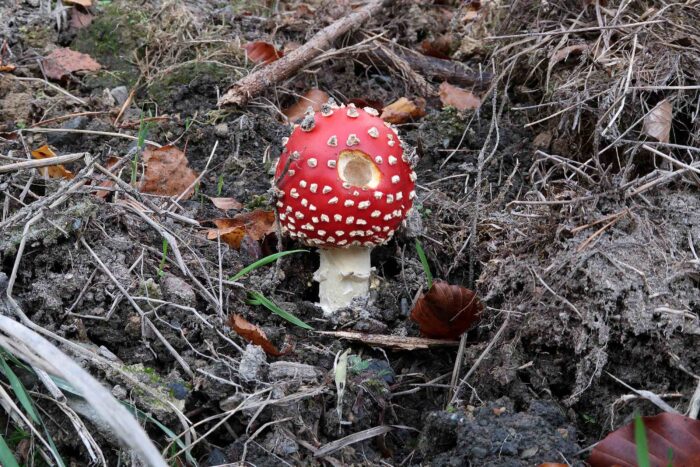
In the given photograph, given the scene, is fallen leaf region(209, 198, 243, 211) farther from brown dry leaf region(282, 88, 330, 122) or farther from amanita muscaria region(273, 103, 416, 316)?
brown dry leaf region(282, 88, 330, 122)

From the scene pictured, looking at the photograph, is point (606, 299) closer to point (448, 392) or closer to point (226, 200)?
point (448, 392)

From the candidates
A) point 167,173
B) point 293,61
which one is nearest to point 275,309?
point 167,173

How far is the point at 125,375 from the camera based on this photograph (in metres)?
2.11

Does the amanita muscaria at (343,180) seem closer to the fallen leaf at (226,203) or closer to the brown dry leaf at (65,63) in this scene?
the fallen leaf at (226,203)

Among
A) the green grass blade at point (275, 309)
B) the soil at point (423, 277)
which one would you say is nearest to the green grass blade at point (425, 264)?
Result: the soil at point (423, 277)

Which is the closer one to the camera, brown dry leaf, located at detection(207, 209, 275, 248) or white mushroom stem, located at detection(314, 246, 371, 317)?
white mushroom stem, located at detection(314, 246, 371, 317)

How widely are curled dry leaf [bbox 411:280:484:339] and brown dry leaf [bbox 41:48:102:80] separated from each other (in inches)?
95.0

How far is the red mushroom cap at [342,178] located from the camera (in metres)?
2.50

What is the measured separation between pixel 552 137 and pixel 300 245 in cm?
131

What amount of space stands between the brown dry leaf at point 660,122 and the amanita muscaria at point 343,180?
3.22ft

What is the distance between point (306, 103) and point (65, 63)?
4.40ft

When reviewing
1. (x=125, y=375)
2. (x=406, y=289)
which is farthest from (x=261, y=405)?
(x=406, y=289)

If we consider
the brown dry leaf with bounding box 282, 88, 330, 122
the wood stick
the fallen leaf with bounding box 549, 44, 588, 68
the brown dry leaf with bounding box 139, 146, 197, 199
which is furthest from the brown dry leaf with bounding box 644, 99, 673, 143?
the brown dry leaf with bounding box 139, 146, 197, 199

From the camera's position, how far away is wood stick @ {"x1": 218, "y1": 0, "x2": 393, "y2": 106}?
356cm
